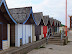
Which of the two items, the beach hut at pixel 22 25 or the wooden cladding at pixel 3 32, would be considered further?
the beach hut at pixel 22 25

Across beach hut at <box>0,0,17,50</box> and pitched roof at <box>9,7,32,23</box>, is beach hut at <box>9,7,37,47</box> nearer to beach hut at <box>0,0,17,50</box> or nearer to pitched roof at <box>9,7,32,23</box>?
pitched roof at <box>9,7,32,23</box>

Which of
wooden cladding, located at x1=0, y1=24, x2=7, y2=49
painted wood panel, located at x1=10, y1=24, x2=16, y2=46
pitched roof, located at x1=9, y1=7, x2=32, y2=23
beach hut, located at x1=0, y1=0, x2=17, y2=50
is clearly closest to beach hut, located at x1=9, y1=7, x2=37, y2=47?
pitched roof, located at x1=9, y1=7, x2=32, y2=23

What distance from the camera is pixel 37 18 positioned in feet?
46.6

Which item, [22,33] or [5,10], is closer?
[5,10]

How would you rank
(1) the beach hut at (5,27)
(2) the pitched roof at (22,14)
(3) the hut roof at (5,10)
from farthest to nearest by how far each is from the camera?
(2) the pitched roof at (22,14) → (1) the beach hut at (5,27) → (3) the hut roof at (5,10)

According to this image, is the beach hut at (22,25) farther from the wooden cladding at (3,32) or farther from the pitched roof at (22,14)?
the wooden cladding at (3,32)

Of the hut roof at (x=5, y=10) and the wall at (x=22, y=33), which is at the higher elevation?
the hut roof at (x=5, y=10)

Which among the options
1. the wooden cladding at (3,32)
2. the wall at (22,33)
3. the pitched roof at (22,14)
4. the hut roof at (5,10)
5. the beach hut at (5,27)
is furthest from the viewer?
the pitched roof at (22,14)

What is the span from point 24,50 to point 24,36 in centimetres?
235

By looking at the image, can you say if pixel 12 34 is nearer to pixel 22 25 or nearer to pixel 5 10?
pixel 22 25

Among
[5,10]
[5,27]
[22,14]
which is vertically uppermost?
[22,14]

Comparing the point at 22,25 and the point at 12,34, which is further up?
the point at 22,25

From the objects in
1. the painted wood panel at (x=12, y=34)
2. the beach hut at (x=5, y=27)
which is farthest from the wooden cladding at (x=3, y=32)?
the painted wood panel at (x=12, y=34)

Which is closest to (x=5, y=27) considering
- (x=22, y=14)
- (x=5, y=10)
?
(x=5, y=10)
